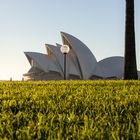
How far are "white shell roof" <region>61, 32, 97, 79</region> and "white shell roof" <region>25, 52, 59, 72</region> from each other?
4789 millimetres

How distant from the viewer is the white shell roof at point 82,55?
6431 centimetres

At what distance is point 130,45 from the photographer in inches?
942

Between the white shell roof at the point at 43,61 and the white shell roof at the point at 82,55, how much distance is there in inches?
189

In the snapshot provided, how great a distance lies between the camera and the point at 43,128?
3314 mm

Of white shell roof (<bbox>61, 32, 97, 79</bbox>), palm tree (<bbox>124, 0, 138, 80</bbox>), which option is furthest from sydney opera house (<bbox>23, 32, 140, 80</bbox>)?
palm tree (<bbox>124, 0, 138, 80</bbox>)

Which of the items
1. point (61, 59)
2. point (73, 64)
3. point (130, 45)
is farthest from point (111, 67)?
point (130, 45)

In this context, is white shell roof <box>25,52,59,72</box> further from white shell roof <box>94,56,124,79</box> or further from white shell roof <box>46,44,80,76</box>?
white shell roof <box>94,56,124,79</box>

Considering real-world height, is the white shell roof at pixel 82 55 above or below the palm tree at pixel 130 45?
above

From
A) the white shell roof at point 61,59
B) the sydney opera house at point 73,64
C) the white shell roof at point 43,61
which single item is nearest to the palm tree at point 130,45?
the sydney opera house at point 73,64

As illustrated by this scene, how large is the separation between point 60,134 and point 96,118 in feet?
2.80

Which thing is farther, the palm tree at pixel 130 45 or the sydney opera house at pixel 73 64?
the sydney opera house at pixel 73 64

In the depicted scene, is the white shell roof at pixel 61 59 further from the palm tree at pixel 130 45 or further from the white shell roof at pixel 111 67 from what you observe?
the palm tree at pixel 130 45

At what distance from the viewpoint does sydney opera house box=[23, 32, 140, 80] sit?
6581cm

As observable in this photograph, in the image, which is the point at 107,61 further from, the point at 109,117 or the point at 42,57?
the point at 109,117
